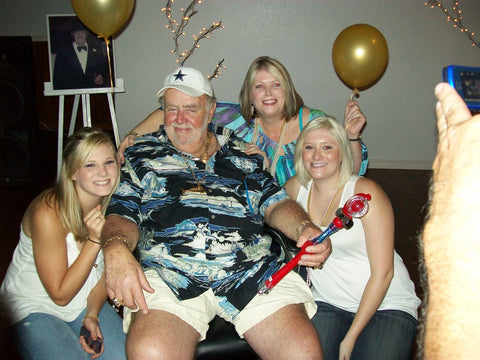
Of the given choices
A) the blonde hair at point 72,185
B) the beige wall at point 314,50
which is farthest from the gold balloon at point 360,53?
the beige wall at point 314,50

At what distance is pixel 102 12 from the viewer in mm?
3246

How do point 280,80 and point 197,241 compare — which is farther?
point 280,80

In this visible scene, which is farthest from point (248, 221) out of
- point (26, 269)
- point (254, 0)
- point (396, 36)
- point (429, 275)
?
point (396, 36)

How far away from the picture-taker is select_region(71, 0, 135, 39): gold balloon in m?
3.21

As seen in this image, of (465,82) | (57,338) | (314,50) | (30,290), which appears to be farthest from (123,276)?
(314,50)

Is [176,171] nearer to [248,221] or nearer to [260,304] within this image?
[248,221]

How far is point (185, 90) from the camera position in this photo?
83.6 inches

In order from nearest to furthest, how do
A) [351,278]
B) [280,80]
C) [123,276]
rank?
[123,276] → [351,278] → [280,80]

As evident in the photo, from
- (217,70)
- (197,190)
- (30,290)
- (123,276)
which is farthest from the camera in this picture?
(217,70)

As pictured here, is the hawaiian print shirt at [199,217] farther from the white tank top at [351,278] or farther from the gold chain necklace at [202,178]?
the white tank top at [351,278]

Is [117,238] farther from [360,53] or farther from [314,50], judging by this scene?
[314,50]

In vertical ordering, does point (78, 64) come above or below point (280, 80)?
above

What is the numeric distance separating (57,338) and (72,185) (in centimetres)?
66

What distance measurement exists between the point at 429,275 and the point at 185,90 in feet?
5.51
